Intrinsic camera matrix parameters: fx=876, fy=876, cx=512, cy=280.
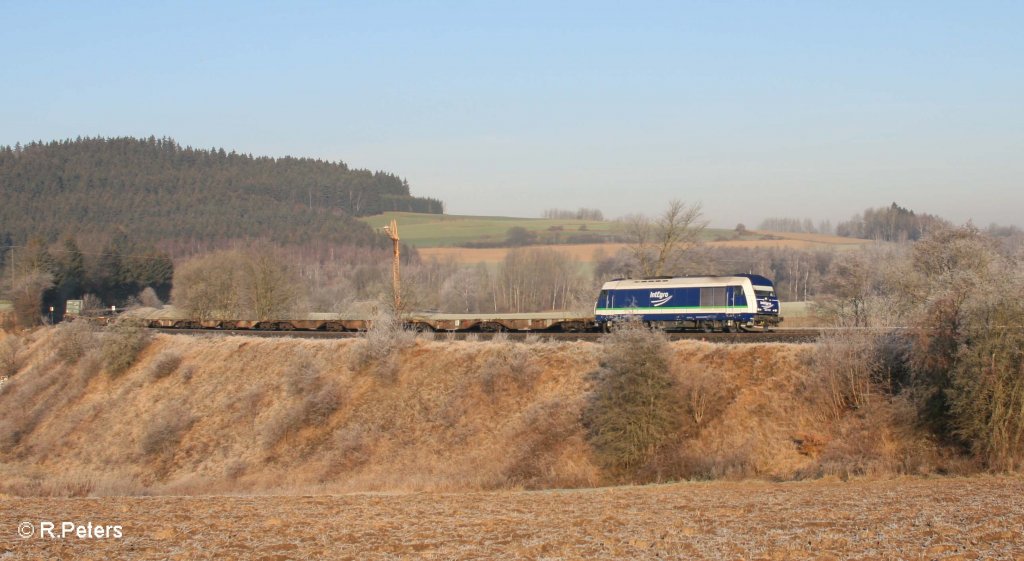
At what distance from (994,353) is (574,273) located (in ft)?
288

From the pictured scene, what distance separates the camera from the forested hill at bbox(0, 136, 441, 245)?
150875 millimetres

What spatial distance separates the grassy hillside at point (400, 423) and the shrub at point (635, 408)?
28.0 inches

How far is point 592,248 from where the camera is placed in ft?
407

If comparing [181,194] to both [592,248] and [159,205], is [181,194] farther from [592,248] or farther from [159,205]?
[592,248]

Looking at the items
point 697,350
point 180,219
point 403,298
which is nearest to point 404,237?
point 180,219

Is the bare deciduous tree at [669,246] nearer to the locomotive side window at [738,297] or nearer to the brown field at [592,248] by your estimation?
the locomotive side window at [738,297]

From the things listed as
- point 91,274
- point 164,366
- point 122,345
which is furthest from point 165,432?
point 91,274

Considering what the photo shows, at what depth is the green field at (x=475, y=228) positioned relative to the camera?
138375 millimetres

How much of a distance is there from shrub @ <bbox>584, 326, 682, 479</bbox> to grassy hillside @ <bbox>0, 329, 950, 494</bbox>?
0.71 m

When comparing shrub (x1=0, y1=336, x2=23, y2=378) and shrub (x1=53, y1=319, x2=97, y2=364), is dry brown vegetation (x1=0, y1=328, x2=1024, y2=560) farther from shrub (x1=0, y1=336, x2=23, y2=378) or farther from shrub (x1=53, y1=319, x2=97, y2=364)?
shrub (x1=0, y1=336, x2=23, y2=378)

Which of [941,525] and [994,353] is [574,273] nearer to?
[994,353]

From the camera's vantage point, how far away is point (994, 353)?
2092 cm

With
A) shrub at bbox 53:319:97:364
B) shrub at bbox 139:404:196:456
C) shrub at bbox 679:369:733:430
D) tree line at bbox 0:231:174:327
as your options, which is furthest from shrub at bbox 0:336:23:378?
shrub at bbox 679:369:733:430

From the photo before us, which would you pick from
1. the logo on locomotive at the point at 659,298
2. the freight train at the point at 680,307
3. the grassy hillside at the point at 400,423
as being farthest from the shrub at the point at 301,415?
the logo on locomotive at the point at 659,298
